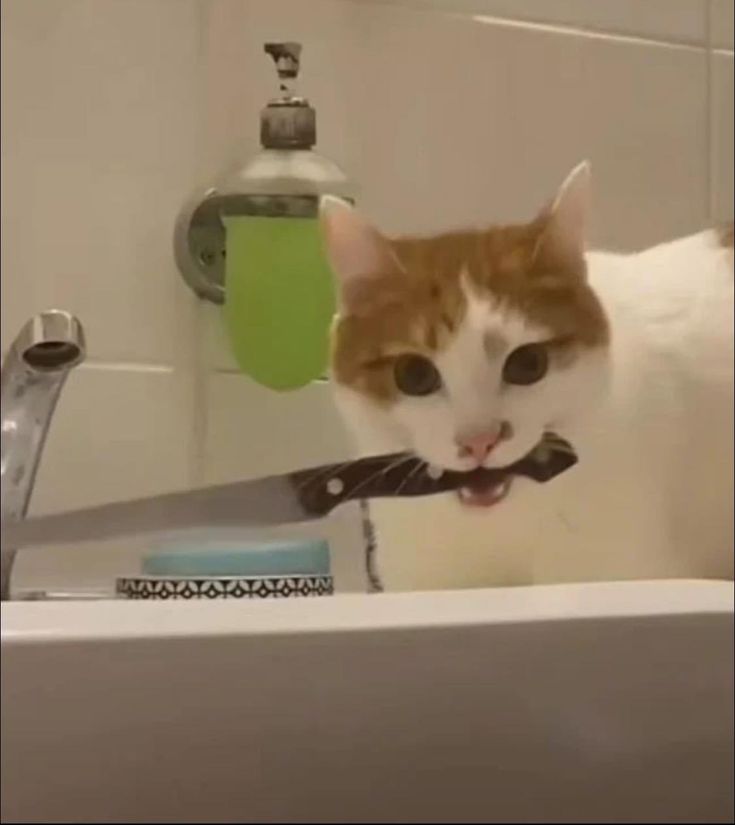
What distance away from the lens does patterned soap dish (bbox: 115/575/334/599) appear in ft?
2.55

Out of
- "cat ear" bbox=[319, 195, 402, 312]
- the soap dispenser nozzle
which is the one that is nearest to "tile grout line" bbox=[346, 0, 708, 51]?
the soap dispenser nozzle

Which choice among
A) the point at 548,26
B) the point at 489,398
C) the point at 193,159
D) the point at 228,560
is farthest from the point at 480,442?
the point at 548,26

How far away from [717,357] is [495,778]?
26 cm

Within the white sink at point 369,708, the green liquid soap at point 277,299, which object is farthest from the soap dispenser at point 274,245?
the white sink at point 369,708

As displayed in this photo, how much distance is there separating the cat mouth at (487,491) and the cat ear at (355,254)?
4.3 inches

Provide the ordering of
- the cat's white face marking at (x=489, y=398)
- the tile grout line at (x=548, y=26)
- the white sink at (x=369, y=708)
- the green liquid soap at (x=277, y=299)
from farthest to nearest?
the tile grout line at (x=548, y=26), the green liquid soap at (x=277, y=299), the cat's white face marking at (x=489, y=398), the white sink at (x=369, y=708)

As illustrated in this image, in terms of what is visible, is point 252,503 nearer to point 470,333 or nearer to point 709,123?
point 470,333

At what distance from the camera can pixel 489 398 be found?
0.71 meters

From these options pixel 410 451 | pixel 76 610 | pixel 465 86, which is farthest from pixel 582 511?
pixel 465 86

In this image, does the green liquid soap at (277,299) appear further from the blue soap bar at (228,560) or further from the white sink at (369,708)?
the white sink at (369,708)

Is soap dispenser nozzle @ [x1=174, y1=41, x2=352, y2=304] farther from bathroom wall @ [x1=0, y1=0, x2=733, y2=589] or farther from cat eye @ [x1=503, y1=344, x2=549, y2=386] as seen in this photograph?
cat eye @ [x1=503, y1=344, x2=549, y2=386]

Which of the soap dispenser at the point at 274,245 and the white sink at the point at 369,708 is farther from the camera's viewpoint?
the soap dispenser at the point at 274,245

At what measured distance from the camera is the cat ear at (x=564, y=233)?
0.74m

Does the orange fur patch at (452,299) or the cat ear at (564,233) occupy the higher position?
the cat ear at (564,233)
